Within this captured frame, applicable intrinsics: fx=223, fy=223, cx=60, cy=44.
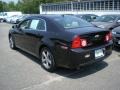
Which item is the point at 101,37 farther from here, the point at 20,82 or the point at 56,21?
the point at 20,82

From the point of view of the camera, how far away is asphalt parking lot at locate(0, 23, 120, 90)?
17.3 ft

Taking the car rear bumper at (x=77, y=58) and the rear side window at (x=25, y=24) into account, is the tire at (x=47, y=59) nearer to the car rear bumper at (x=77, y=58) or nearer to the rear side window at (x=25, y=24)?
the car rear bumper at (x=77, y=58)

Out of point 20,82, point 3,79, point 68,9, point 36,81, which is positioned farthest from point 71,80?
point 68,9

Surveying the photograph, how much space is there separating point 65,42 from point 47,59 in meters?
1.04

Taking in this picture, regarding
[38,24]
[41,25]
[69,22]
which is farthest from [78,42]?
[38,24]

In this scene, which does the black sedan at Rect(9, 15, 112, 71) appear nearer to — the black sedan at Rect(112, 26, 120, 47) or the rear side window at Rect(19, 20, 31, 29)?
the rear side window at Rect(19, 20, 31, 29)

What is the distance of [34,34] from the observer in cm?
702

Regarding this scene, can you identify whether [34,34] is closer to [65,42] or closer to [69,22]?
[69,22]

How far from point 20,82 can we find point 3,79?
559 mm

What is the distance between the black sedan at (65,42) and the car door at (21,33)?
39 cm

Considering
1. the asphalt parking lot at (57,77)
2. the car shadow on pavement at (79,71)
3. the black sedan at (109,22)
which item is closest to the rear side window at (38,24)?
the asphalt parking lot at (57,77)

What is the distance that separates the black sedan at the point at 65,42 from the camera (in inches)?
219

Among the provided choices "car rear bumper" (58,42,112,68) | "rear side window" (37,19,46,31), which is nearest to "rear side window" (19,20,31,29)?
"rear side window" (37,19,46,31)

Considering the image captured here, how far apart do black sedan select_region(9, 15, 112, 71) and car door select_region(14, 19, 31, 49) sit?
0.39 meters
